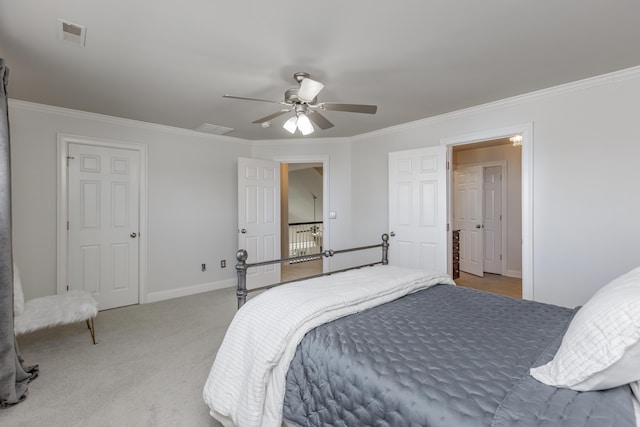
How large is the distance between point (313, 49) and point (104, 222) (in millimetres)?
3399

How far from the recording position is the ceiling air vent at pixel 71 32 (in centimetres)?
197

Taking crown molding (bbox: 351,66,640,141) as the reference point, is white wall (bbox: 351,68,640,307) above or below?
below

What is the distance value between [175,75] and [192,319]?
2566 millimetres

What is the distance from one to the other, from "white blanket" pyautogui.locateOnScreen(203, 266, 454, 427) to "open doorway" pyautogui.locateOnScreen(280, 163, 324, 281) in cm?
375

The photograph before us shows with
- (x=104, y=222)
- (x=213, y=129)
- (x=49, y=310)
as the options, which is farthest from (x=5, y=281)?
(x=213, y=129)

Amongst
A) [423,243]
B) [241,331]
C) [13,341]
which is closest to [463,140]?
[423,243]

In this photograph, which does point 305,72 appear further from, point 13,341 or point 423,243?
point 13,341

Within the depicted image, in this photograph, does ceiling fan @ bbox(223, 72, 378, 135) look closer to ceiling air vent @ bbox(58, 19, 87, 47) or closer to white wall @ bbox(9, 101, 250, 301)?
ceiling air vent @ bbox(58, 19, 87, 47)

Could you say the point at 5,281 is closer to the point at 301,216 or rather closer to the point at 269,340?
the point at 269,340

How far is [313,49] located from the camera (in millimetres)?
2256

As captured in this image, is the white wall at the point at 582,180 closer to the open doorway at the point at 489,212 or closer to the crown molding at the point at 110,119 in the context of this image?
the open doorway at the point at 489,212

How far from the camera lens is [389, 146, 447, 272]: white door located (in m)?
3.81

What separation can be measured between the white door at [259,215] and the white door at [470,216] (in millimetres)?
3472

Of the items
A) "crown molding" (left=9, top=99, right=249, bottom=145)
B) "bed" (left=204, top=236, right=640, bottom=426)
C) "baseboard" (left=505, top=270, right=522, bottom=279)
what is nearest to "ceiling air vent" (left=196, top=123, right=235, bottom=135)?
"crown molding" (left=9, top=99, right=249, bottom=145)
